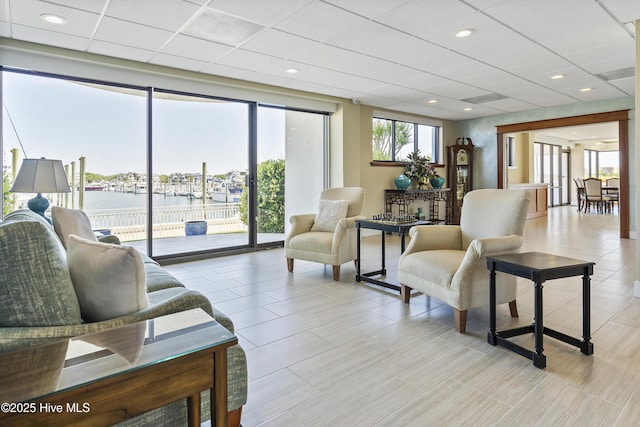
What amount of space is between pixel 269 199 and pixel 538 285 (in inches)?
181

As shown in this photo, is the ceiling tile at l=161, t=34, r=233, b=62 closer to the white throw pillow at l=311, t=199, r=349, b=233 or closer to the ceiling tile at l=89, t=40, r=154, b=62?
the ceiling tile at l=89, t=40, r=154, b=62

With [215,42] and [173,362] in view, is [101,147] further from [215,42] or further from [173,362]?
A: [173,362]

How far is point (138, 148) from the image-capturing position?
4906 millimetres

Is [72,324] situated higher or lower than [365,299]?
higher

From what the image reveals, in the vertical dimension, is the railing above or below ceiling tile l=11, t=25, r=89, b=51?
below

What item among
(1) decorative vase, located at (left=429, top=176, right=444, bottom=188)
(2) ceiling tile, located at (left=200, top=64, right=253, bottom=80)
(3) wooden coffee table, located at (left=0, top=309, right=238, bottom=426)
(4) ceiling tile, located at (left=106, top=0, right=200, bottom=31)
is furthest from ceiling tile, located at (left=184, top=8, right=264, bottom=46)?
(1) decorative vase, located at (left=429, top=176, right=444, bottom=188)

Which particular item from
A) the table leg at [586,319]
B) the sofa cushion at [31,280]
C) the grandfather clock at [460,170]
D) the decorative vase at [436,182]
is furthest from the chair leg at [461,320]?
the grandfather clock at [460,170]

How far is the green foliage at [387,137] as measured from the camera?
762 cm

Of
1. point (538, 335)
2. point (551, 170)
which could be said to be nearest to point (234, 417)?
point (538, 335)

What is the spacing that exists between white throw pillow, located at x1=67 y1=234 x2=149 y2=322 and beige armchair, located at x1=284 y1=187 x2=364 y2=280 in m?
2.81

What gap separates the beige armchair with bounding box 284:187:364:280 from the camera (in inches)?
161

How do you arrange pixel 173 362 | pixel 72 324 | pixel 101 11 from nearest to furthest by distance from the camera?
pixel 173 362, pixel 72 324, pixel 101 11

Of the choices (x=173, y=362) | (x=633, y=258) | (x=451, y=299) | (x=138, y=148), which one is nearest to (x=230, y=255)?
(x=138, y=148)

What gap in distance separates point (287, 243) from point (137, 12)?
8.65 feet
